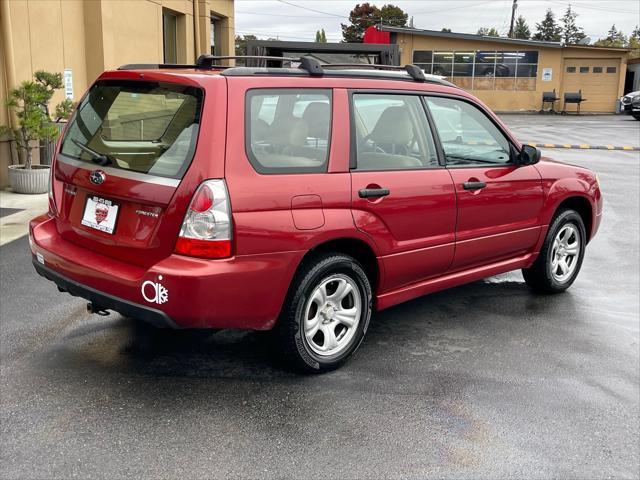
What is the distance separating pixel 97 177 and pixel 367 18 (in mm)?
74694

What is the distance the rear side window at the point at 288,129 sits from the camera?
146 inches

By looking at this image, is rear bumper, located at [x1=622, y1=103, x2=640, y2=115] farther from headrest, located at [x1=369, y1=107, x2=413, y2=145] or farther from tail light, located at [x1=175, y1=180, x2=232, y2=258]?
tail light, located at [x1=175, y1=180, x2=232, y2=258]

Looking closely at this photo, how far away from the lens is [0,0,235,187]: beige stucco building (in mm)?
10289

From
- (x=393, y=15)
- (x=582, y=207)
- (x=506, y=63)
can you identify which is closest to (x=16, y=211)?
(x=582, y=207)

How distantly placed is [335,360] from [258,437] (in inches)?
34.9

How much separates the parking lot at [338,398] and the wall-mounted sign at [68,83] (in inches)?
290

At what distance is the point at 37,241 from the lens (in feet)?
13.8

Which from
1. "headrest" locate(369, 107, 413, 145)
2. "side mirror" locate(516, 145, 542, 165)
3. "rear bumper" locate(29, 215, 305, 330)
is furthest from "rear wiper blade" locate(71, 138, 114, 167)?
"side mirror" locate(516, 145, 542, 165)

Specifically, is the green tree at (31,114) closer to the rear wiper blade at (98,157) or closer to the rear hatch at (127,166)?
the rear hatch at (127,166)

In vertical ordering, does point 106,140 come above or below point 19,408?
above

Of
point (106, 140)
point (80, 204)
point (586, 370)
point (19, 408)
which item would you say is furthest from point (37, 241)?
point (586, 370)

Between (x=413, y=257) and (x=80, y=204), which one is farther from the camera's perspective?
(x=413, y=257)

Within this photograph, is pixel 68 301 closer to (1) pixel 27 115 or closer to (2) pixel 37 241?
(2) pixel 37 241

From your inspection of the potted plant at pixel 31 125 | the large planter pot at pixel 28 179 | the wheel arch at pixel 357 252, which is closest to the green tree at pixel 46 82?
the potted plant at pixel 31 125
